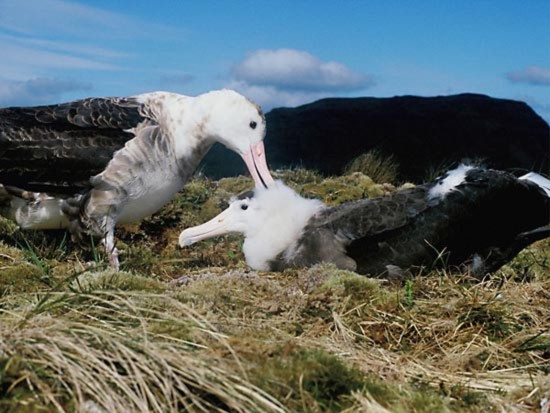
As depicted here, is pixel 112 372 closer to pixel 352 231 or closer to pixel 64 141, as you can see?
pixel 352 231

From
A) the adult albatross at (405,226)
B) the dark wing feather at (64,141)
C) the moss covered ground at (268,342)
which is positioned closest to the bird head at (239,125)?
the dark wing feather at (64,141)

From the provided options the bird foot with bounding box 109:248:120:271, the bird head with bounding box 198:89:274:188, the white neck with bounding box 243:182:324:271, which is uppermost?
the bird head with bounding box 198:89:274:188

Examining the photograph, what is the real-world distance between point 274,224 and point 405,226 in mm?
849

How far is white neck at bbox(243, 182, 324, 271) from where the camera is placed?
540 centimetres

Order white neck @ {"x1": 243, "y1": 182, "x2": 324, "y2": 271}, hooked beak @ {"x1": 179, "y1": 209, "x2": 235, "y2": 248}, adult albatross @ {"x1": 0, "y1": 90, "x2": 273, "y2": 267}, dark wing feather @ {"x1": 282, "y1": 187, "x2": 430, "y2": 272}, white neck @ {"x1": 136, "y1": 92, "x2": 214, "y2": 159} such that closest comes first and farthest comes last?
dark wing feather @ {"x1": 282, "y1": 187, "x2": 430, "y2": 272} → white neck @ {"x1": 243, "y1": 182, "x2": 324, "y2": 271} → hooked beak @ {"x1": 179, "y1": 209, "x2": 235, "y2": 248} → adult albatross @ {"x1": 0, "y1": 90, "x2": 273, "y2": 267} → white neck @ {"x1": 136, "y1": 92, "x2": 214, "y2": 159}

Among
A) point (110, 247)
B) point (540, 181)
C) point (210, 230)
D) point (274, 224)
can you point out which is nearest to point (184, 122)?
point (210, 230)

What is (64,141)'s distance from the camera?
6.22 meters

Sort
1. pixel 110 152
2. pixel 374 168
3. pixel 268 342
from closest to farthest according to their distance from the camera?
pixel 268 342 < pixel 110 152 < pixel 374 168

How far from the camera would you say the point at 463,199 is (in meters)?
5.36

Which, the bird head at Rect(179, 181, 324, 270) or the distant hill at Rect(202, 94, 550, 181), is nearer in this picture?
the bird head at Rect(179, 181, 324, 270)

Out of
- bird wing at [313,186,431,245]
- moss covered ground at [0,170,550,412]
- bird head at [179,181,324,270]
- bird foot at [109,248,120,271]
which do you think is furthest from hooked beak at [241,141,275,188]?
bird foot at [109,248,120,271]

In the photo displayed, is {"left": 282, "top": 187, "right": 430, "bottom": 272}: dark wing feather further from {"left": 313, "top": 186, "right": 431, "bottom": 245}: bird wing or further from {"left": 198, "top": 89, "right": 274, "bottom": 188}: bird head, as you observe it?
{"left": 198, "top": 89, "right": 274, "bottom": 188}: bird head

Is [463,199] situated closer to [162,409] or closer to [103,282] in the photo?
[103,282]

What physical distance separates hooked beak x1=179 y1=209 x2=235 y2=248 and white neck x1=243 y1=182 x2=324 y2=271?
0.22m
